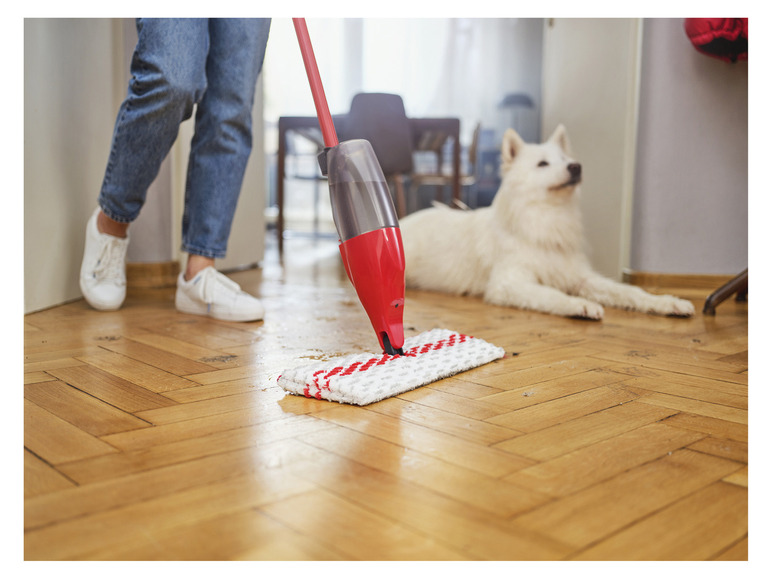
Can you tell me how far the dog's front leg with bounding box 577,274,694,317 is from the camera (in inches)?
66.3

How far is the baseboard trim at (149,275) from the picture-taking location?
2105 mm

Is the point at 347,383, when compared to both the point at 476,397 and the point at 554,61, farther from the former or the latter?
the point at 554,61

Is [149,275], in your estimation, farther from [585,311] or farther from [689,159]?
[689,159]

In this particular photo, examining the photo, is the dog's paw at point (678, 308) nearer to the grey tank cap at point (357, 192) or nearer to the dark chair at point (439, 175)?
the grey tank cap at point (357, 192)

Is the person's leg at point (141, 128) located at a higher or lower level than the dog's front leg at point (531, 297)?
higher

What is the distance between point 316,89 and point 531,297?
0.96m

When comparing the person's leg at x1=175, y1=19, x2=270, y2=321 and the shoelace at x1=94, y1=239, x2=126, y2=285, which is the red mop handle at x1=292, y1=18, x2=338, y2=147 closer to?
the person's leg at x1=175, y1=19, x2=270, y2=321

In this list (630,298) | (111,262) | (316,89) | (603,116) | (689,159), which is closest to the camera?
(316,89)

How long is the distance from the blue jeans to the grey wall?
1.45 meters

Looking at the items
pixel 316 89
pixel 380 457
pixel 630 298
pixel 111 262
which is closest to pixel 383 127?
pixel 630 298

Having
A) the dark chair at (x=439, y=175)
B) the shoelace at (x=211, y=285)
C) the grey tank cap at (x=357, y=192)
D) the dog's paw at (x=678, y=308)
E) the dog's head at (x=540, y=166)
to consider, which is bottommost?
the dog's paw at (x=678, y=308)

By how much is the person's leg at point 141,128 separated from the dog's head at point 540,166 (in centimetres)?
103

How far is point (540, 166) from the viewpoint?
2047mm

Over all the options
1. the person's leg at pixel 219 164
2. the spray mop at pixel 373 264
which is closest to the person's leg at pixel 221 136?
the person's leg at pixel 219 164
